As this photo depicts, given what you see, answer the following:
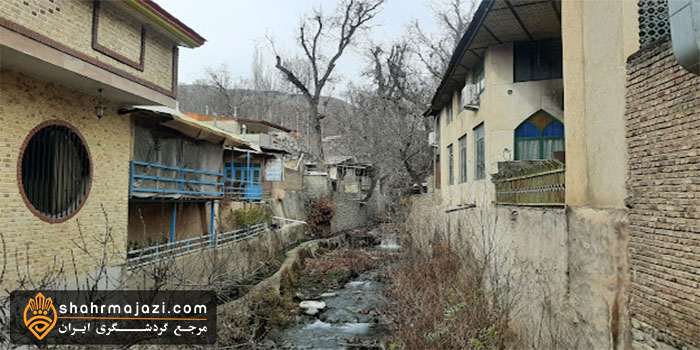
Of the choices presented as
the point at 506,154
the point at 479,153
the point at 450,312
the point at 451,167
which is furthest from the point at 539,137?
the point at 450,312

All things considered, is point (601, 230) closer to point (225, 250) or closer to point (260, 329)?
point (260, 329)

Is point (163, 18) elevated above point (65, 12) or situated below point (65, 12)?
above

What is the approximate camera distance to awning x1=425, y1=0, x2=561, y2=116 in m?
10.6

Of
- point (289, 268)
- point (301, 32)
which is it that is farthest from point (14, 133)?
point (301, 32)

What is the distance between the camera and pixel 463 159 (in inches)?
662

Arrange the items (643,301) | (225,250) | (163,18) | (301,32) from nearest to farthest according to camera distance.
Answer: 1. (643,301)
2. (163,18)
3. (225,250)
4. (301,32)

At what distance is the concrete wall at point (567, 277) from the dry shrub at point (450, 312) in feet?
1.78

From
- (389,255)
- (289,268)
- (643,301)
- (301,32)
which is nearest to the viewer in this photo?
(643,301)

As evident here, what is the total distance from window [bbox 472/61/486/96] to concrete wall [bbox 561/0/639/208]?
19.8 feet

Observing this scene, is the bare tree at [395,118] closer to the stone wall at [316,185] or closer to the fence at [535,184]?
the stone wall at [316,185]

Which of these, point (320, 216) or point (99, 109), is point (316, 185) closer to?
point (320, 216)

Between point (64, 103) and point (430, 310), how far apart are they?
28.8 feet

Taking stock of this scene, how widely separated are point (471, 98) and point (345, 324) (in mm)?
8101

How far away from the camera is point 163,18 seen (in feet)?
35.4
